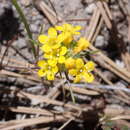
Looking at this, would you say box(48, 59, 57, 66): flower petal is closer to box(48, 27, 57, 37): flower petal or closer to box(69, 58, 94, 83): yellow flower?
box(69, 58, 94, 83): yellow flower

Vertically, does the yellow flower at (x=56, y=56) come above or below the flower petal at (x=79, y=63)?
above

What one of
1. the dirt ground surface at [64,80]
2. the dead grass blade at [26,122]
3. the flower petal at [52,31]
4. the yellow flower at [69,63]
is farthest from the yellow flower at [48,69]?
the dead grass blade at [26,122]

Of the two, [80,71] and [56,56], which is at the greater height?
[56,56]

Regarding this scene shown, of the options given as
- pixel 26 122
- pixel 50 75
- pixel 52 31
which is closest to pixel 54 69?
pixel 50 75

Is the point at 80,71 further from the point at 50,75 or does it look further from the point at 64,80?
the point at 64,80

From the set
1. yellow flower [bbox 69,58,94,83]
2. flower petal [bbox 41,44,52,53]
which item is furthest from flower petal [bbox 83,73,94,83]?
flower petal [bbox 41,44,52,53]

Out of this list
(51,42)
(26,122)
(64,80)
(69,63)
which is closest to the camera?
(69,63)

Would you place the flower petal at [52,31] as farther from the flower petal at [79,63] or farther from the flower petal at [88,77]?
the flower petal at [88,77]

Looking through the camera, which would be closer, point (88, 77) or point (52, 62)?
point (52, 62)

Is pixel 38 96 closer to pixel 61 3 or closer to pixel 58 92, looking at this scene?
pixel 58 92

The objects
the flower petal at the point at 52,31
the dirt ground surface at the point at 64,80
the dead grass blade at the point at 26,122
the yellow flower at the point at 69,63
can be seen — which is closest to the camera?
the yellow flower at the point at 69,63

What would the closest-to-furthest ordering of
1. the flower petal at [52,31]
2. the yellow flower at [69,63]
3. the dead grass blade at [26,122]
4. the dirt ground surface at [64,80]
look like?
the yellow flower at [69,63], the flower petal at [52,31], the dead grass blade at [26,122], the dirt ground surface at [64,80]

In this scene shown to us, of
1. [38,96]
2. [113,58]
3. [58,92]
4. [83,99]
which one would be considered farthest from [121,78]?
[38,96]
